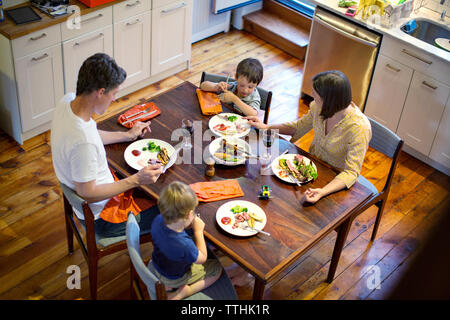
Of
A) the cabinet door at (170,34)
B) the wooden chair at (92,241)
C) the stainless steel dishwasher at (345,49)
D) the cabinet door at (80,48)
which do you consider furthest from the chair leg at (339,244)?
the cabinet door at (170,34)

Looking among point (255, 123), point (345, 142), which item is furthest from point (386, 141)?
point (255, 123)

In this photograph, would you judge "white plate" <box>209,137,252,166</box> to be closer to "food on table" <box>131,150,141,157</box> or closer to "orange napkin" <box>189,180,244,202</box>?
"orange napkin" <box>189,180,244,202</box>

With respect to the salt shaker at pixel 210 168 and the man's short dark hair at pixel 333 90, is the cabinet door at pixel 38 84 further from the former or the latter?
the man's short dark hair at pixel 333 90

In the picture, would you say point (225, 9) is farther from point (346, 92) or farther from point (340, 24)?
point (346, 92)

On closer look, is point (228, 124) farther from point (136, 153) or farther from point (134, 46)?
point (134, 46)

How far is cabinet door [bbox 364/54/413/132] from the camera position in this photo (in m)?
3.95

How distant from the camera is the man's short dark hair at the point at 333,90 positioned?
258cm

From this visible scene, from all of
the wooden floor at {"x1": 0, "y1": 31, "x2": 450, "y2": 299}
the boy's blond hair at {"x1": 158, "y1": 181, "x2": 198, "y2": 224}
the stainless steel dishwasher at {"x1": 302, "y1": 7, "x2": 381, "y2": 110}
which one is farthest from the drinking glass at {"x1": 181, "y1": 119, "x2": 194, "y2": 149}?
the stainless steel dishwasher at {"x1": 302, "y1": 7, "x2": 381, "y2": 110}

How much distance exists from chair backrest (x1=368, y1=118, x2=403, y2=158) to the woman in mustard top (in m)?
0.28

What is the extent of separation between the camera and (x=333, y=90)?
2582 mm

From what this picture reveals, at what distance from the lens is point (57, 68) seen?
3773 millimetres

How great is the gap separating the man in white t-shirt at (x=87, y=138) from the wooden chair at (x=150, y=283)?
220mm

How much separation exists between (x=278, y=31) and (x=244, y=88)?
2.54 metres
